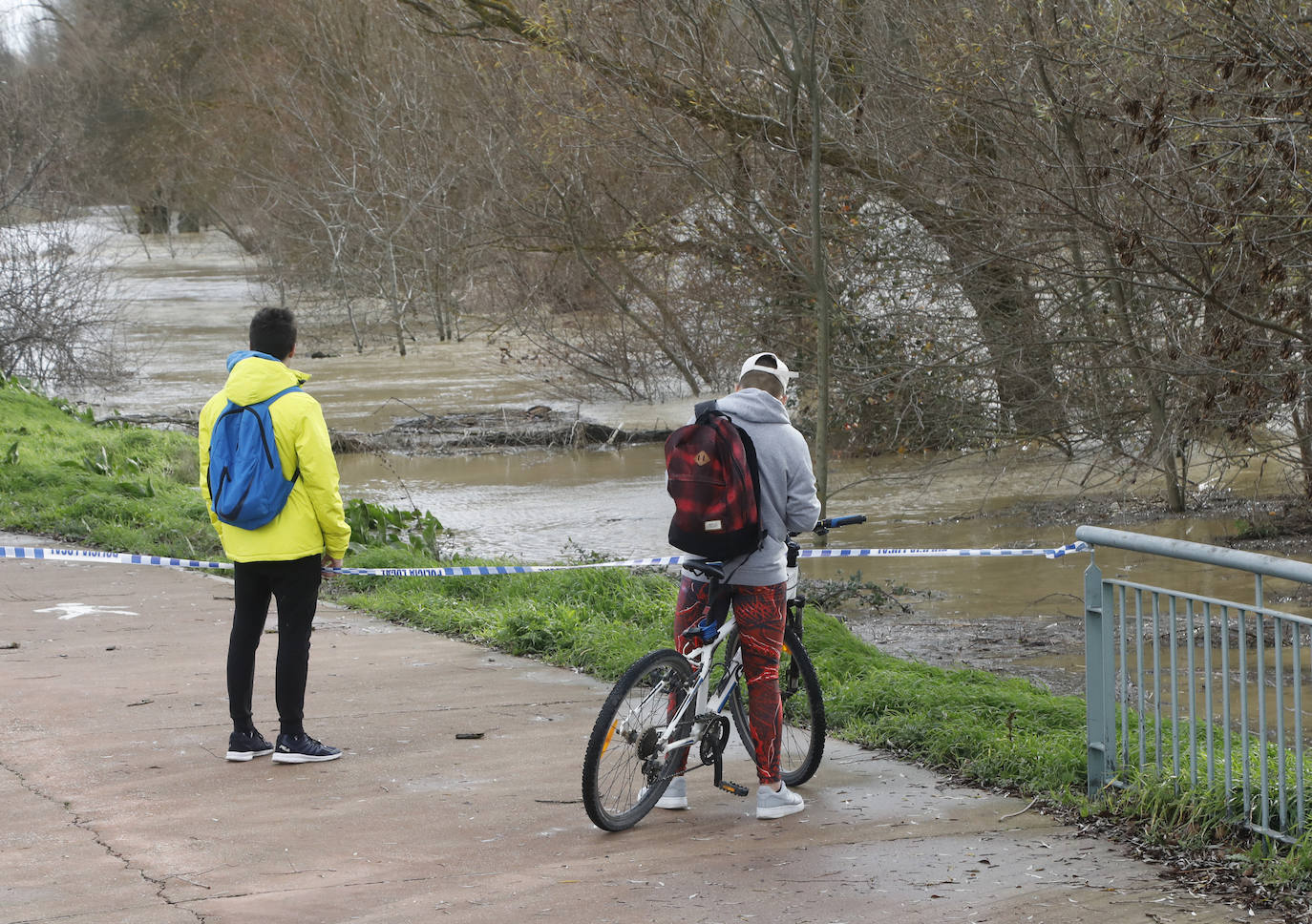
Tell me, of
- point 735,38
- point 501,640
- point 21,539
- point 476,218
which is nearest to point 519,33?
point 735,38

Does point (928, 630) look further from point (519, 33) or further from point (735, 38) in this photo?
point (519, 33)

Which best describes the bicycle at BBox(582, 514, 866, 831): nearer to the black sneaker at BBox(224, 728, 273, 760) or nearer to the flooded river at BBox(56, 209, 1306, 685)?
the black sneaker at BBox(224, 728, 273, 760)

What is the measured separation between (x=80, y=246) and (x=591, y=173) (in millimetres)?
12935

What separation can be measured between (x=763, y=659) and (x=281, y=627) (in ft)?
6.59

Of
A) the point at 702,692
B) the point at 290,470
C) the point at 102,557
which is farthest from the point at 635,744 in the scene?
the point at 102,557

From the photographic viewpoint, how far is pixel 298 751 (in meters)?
5.92

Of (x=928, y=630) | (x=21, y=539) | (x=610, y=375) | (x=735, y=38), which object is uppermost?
(x=735, y=38)

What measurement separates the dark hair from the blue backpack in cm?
19

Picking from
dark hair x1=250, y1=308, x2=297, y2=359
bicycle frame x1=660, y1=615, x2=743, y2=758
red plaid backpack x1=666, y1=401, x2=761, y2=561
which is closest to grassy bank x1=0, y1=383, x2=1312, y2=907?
bicycle frame x1=660, y1=615, x2=743, y2=758

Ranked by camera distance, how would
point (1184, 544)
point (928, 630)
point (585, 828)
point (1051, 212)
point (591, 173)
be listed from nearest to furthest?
point (1184, 544) < point (585, 828) < point (928, 630) < point (1051, 212) < point (591, 173)

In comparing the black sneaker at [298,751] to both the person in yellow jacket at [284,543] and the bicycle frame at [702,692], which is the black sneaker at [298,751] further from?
the bicycle frame at [702,692]

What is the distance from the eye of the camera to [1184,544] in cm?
464

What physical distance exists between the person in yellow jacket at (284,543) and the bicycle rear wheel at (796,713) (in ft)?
5.67

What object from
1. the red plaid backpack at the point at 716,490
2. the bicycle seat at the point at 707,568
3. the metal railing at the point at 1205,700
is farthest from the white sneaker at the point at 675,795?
the metal railing at the point at 1205,700
